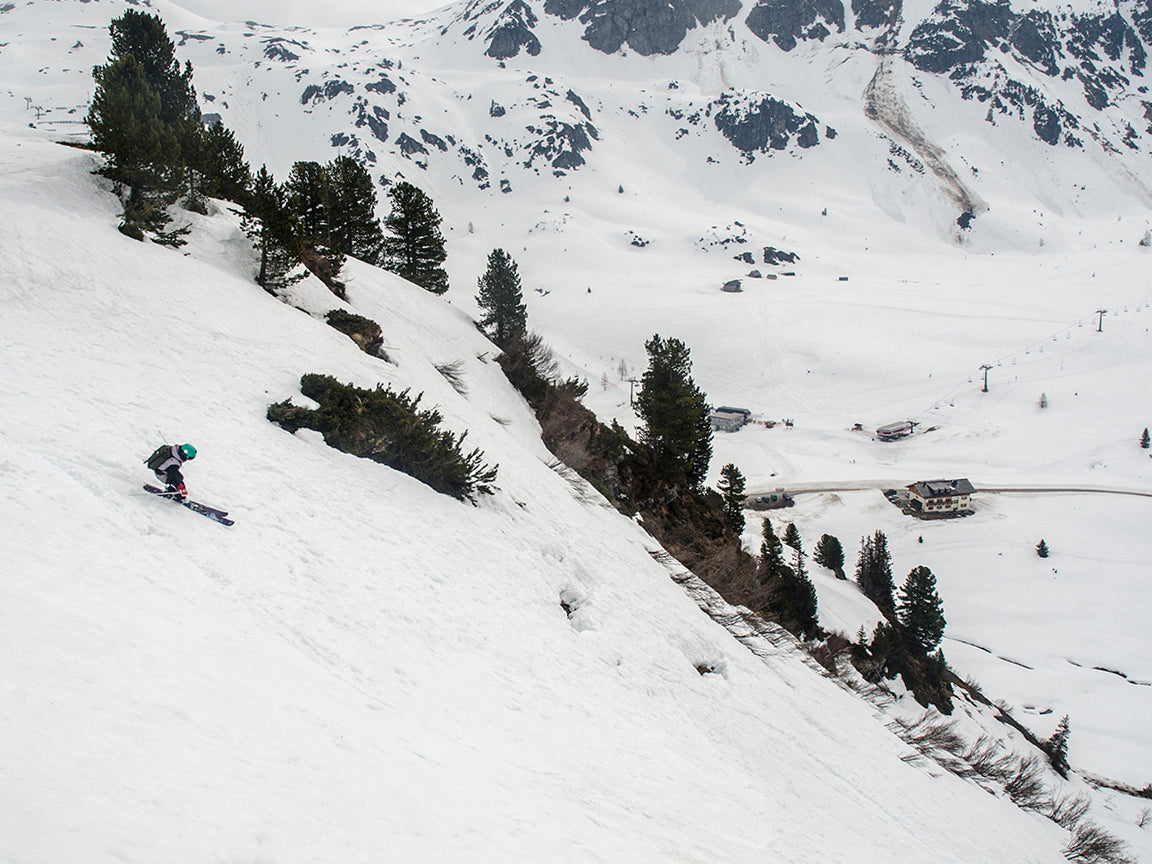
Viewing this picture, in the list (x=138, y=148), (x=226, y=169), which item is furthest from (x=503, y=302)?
(x=138, y=148)

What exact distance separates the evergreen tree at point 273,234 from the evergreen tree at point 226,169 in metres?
6.09

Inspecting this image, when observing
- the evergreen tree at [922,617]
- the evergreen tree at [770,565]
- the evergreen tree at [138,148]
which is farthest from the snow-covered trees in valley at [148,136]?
the evergreen tree at [922,617]

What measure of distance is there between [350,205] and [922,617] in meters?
42.9

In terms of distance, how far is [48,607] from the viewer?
5961 mm

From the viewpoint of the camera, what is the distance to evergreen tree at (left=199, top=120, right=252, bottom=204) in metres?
27.3

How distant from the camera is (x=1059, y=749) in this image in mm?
32281

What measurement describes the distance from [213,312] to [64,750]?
1554 cm

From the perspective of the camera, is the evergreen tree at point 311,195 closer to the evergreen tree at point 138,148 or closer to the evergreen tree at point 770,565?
the evergreen tree at point 138,148

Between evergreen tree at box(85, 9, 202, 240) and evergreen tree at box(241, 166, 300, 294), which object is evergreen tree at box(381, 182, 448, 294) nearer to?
evergreen tree at box(85, 9, 202, 240)

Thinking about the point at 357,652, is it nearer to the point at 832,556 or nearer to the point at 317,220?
the point at 317,220

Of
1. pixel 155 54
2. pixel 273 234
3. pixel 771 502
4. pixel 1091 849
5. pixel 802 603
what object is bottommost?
pixel 1091 849

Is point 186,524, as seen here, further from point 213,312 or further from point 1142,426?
point 1142,426

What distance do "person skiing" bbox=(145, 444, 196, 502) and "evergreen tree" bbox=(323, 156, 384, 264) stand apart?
87.6 ft

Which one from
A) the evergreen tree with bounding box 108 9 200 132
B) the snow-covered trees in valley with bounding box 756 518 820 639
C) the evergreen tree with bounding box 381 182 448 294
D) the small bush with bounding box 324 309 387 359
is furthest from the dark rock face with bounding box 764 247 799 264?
the small bush with bounding box 324 309 387 359
